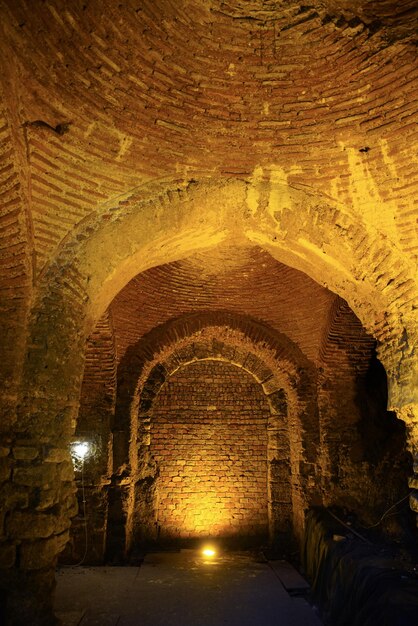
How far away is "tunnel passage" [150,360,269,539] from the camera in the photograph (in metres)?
6.98

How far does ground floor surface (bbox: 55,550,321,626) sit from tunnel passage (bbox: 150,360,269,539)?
0.93m

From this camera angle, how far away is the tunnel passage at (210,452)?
6.98m

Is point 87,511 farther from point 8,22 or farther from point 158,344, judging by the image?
point 8,22

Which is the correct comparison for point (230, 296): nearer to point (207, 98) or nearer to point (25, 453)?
point (207, 98)

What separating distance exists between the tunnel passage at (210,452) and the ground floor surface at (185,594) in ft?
3.04

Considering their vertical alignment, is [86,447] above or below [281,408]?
below

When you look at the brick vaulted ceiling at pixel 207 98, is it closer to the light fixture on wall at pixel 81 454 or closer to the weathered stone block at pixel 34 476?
the weathered stone block at pixel 34 476

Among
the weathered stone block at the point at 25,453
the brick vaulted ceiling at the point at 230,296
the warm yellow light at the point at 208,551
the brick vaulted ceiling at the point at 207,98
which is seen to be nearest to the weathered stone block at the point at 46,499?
the weathered stone block at the point at 25,453

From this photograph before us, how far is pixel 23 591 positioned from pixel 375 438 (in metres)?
4.91

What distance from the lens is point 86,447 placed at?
19.4 ft

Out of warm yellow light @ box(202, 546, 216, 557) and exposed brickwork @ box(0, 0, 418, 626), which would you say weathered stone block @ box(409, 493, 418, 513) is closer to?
exposed brickwork @ box(0, 0, 418, 626)

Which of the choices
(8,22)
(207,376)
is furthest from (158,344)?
(8,22)

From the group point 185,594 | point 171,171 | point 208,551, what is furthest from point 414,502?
point 208,551

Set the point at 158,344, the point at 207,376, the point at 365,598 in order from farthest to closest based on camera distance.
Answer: the point at 207,376 → the point at 158,344 → the point at 365,598
